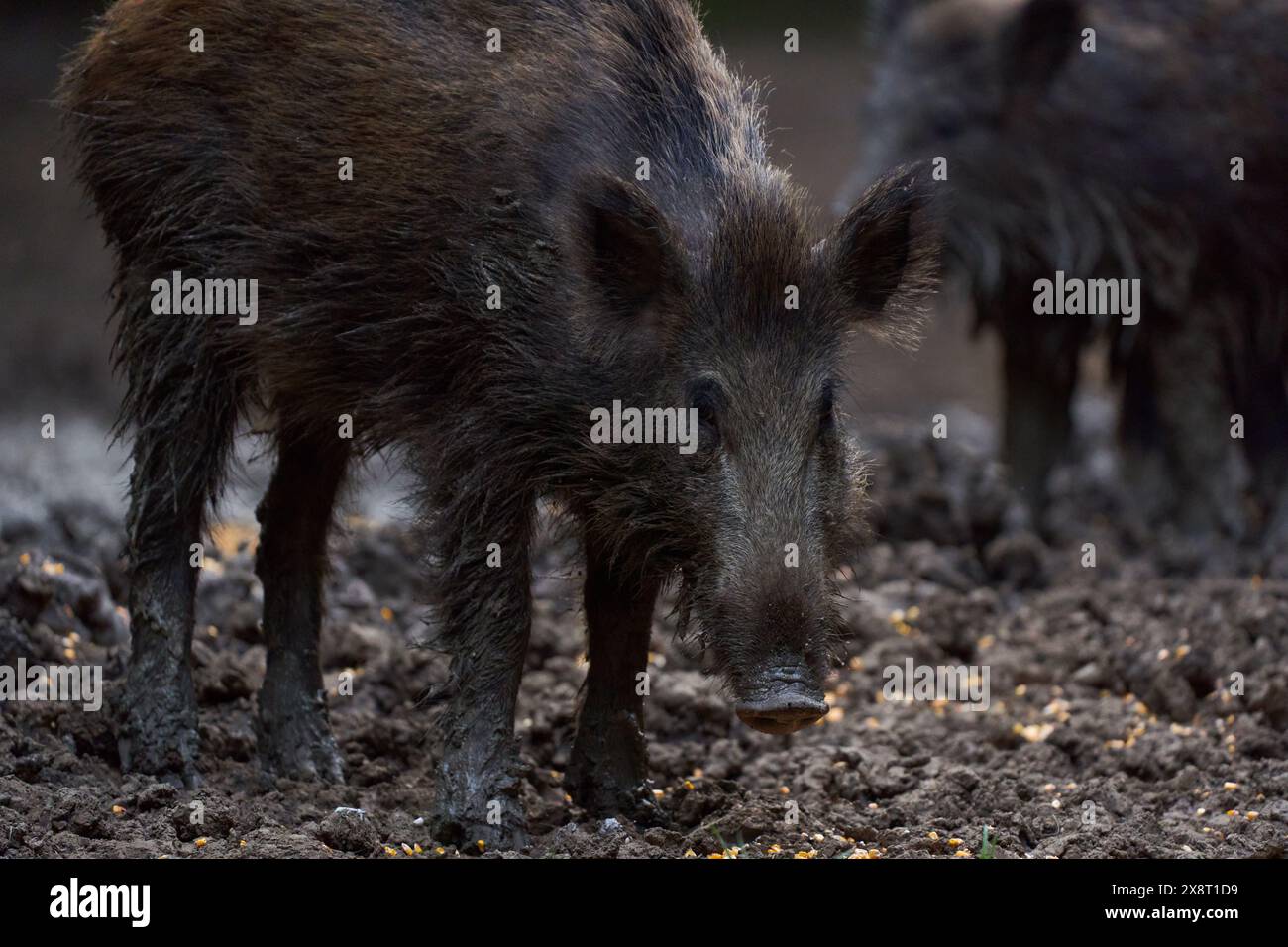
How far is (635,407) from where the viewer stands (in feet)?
16.4

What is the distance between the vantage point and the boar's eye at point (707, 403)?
16.2 feet

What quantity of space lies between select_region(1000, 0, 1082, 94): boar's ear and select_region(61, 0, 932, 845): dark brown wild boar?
16.7 feet

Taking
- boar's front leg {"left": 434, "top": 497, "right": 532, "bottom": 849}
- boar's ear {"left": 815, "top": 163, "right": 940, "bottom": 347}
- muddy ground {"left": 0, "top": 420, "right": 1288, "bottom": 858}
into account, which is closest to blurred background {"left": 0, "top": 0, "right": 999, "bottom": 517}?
muddy ground {"left": 0, "top": 420, "right": 1288, "bottom": 858}

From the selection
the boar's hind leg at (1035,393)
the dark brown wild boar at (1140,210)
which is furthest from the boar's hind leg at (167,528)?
the boar's hind leg at (1035,393)

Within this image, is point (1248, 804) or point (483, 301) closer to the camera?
point (483, 301)

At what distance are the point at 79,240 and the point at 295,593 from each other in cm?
722

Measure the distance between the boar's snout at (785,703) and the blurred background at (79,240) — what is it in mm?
3610

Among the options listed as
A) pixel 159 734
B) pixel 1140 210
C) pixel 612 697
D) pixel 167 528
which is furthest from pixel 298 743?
pixel 1140 210

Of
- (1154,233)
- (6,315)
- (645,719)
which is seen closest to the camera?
(645,719)

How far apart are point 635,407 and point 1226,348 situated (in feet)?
19.5

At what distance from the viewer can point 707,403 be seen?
4957 millimetres

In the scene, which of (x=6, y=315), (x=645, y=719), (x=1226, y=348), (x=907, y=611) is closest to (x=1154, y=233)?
(x=1226, y=348)

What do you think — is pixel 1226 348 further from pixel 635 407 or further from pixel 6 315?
pixel 6 315

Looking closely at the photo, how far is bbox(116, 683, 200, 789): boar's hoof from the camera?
5.57 m
